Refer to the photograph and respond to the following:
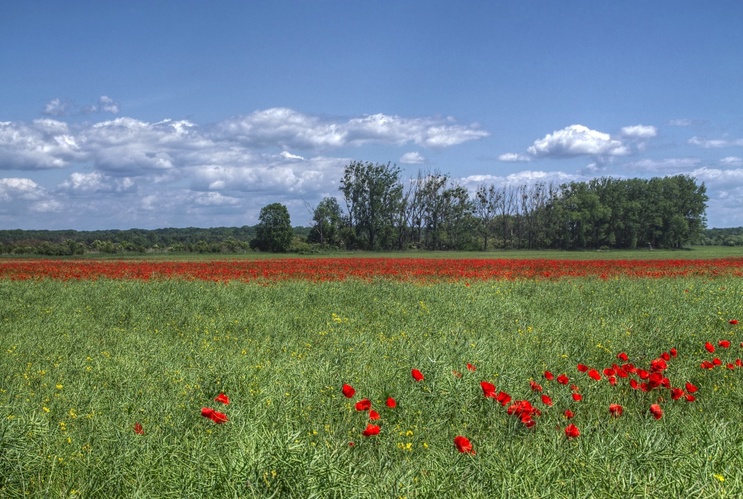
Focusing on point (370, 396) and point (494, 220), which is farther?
point (494, 220)

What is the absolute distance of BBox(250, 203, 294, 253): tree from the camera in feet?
251

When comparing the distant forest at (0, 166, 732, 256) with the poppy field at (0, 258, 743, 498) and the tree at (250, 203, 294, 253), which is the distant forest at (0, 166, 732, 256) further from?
the poppy field at (0, 258, 743, 498)

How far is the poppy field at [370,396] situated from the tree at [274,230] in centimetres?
6095

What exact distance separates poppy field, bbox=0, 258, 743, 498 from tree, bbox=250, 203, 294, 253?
2400 inches

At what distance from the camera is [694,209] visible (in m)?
104

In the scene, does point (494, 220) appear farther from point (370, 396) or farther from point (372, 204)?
point (370, 396)

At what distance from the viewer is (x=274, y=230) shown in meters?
76.8

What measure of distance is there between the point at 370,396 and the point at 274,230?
234 feet

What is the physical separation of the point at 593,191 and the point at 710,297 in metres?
95.7

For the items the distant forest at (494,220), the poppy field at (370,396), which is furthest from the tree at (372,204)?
the poppy field at (370,396)

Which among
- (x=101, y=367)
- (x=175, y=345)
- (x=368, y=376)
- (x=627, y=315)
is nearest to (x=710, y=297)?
(x=627, y=315)

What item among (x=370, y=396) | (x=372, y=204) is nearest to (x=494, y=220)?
(x=372, y=204)

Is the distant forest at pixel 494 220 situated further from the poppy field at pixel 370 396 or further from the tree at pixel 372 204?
the poppy field at pixel 370 396

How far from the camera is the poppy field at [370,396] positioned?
4.11 meters
